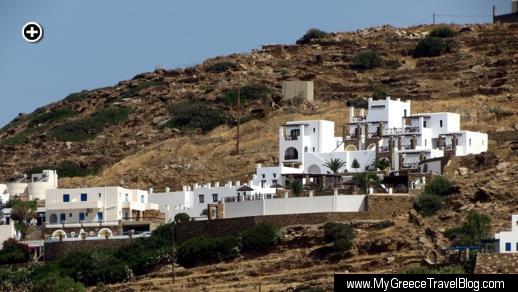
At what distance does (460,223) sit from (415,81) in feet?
120

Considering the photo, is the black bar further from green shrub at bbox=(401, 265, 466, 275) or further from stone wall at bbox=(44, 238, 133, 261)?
stone wall at bbox=(44, 238, 133, 261)

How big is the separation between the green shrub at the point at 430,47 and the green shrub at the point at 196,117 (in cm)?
1574

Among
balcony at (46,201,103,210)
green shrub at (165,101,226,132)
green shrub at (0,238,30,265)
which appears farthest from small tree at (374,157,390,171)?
→ green shrub at (165,101,226,132)

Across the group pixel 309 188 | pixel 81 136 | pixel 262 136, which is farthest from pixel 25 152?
pixel 309 188

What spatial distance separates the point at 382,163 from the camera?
306 ft

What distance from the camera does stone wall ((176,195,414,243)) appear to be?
278ft

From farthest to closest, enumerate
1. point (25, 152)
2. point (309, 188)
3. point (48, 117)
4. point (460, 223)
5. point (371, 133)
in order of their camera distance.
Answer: point (48, 117), point (25, 152), point (371, 133), point (309, 188), point (460, 223)

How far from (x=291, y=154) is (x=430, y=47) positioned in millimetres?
29339

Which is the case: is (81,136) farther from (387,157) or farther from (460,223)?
(460,223)

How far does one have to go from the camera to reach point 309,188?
3536 inches

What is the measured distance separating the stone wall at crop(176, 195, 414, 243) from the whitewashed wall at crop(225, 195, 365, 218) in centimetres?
35

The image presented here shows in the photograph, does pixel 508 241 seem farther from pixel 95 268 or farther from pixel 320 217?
pixel 95 268

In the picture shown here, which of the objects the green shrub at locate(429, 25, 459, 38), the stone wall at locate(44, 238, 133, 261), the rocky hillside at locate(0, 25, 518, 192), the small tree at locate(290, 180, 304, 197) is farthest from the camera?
the green shrub at locate(429, 25, 459, 38)

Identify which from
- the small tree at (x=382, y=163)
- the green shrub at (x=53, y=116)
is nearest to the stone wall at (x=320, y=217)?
the small tree at (x=382, y=163)
